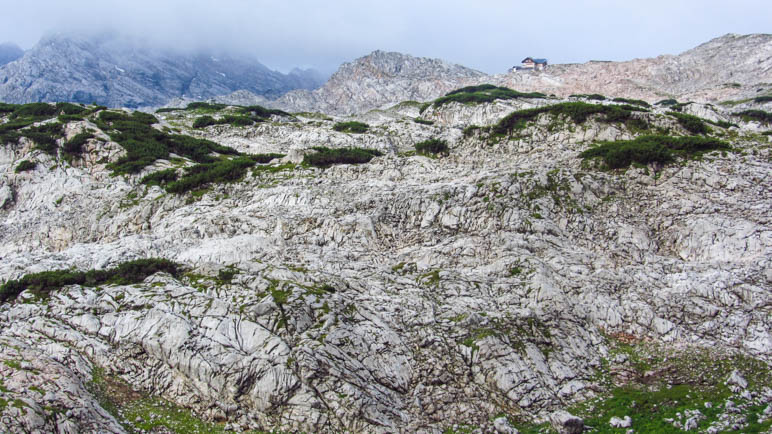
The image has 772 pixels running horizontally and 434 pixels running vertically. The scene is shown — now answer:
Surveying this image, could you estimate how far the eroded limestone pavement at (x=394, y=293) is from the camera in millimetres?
17516

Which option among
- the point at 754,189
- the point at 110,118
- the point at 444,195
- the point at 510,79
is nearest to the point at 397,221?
the point at 444,195

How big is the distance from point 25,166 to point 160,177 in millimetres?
17677

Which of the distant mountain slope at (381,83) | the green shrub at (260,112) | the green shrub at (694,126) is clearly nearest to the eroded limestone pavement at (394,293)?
the green shrub at (694,126)

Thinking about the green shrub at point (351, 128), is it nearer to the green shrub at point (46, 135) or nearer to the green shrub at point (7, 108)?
the green shrub at point (46, 135)

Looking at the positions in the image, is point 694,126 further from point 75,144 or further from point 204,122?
point 204,122

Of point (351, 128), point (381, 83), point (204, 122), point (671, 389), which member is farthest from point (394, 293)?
point (381, 83)

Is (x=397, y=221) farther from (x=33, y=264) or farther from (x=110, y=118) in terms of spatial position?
(x=110, y=118)

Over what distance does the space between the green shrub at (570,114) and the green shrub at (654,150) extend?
7875 mm

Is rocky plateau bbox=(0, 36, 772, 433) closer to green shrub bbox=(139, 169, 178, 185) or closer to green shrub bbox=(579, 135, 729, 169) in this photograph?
green shrub bbox=(579, 135, 729, 169)

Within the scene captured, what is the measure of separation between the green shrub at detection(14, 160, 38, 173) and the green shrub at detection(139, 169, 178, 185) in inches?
599

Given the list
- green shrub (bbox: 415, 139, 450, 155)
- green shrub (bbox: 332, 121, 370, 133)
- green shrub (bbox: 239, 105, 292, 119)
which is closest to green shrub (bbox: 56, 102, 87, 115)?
green shrub (bbox: 239, 105, 292, 119)

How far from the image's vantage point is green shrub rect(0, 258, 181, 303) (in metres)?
22.2

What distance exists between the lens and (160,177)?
41969 millimetres

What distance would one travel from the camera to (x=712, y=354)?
19.1m
